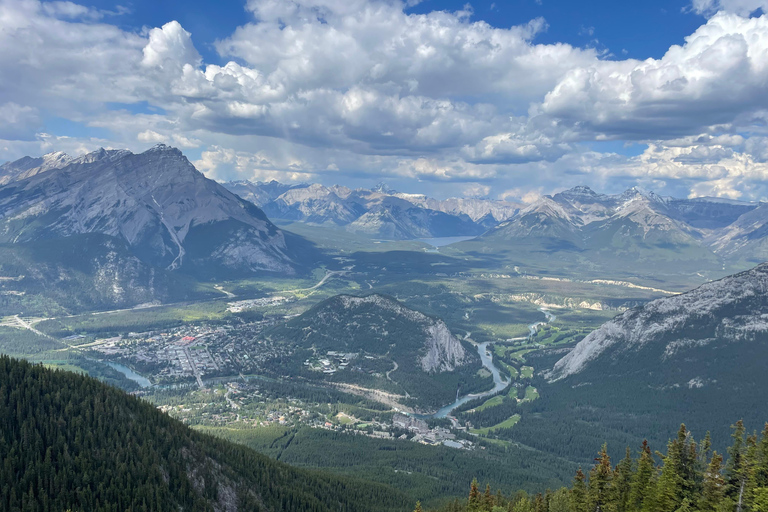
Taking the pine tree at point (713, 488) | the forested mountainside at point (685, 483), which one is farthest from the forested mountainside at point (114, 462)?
the pine tree at point (713, 488)

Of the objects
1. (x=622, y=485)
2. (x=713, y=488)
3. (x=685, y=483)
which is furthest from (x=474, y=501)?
(x=713, y=488)

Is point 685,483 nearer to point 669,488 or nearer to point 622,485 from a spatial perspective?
point 669,488

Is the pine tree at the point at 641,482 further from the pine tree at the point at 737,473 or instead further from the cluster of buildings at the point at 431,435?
the cluster of buildings at the point at 431,435

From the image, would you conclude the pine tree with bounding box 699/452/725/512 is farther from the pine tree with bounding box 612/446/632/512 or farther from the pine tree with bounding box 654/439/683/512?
the pine tree with bounding box 612/446/632/512

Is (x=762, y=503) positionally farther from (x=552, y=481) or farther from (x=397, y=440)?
(x=397, y=440)

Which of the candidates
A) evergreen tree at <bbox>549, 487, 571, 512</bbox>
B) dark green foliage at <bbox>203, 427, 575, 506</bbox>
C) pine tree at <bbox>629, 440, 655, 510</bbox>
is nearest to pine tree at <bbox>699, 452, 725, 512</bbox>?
pine tree at <bbox>629, 440, 655, 510</bbox>

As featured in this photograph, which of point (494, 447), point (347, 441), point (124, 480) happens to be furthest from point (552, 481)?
point (124, 480)
